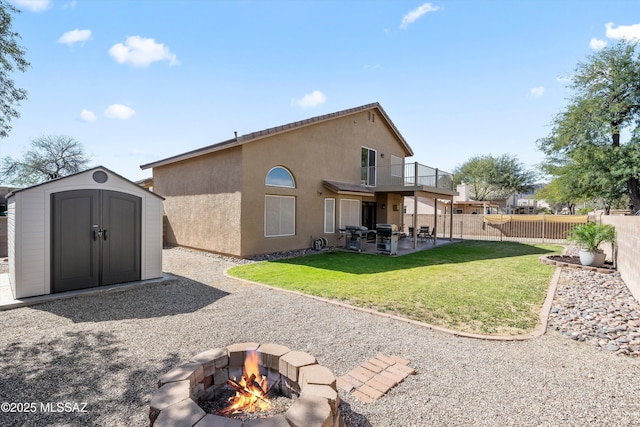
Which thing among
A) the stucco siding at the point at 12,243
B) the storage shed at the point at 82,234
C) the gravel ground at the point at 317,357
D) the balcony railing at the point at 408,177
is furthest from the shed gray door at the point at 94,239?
the balcony railing at the point at 408,177

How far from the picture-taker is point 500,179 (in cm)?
4366

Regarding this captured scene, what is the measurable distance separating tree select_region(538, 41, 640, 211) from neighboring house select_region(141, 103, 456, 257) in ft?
30.4

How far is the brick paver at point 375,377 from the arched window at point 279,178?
9.16 meters

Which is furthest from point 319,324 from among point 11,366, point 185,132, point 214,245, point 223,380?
point 185,132

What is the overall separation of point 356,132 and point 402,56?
4635mm

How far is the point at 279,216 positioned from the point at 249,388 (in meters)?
9.89

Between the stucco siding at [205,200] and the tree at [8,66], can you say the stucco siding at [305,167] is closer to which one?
the stucco siding at [205,200]

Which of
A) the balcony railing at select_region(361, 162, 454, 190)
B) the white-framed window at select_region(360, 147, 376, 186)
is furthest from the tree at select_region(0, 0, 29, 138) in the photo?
the balcony railing at select_region(361, 162, 454, 190)

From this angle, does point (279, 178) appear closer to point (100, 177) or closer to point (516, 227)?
point (100, 177)

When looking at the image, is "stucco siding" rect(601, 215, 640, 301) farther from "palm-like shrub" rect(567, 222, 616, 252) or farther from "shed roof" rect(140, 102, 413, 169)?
"shed roof" rect(140, 102, 413, 169)

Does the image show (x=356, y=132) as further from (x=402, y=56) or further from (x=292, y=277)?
(x=292, y=277)

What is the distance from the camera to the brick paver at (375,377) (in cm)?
313

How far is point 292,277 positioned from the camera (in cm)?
838

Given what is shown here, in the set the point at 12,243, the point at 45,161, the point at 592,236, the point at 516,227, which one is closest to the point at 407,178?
the point at 592,236
